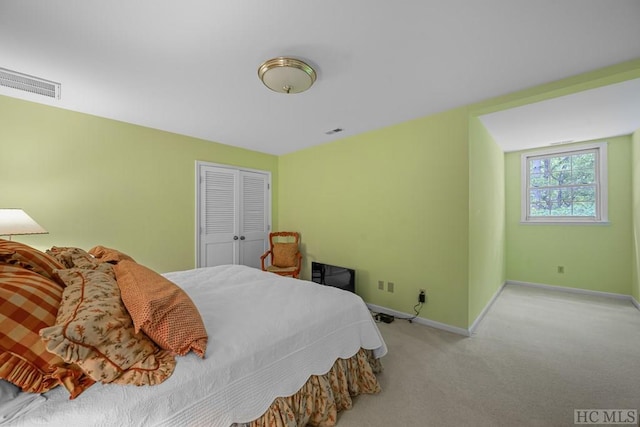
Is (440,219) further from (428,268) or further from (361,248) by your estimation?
(361,248)

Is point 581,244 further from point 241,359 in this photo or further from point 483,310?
point 241,359

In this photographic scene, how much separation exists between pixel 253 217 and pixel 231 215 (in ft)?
1.30

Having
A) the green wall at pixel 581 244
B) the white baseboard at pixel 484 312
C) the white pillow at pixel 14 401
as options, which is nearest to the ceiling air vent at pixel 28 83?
the white pillow at pixel 14 401

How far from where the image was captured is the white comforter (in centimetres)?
85

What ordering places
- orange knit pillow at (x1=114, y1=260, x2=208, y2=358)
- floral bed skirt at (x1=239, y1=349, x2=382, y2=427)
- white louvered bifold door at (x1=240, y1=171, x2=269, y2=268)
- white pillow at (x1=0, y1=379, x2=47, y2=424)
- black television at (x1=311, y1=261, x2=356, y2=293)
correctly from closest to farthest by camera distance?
white pillow at (x1=0, y1=379, x2=47, y2=424), orange knit pillow at (x1=114, y1=260, x2=208, y2=358), floral bed skirt at (x1=239, y1=349, x2=382, y2=427), black television at (x1=311, y1=261, x2=356, y2=293), white louvered bifold door at (x1=240, y1=171, x2=269, y2=268)

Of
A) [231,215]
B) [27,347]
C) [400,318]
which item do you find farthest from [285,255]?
[27,347]

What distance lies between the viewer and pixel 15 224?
203 centimetres

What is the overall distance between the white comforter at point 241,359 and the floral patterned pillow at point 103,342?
5cm

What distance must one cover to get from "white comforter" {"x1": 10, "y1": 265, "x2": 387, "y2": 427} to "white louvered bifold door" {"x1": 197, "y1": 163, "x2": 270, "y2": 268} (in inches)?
65.9

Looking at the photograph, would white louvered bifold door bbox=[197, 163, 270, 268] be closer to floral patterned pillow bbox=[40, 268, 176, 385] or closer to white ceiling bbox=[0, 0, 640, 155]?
white ceiling bbox=[0, 0, 640, 155]

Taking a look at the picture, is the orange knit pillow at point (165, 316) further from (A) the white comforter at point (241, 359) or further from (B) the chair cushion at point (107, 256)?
(B) the chair cushion at point (107, 256)

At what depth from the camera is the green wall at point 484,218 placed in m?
2.72

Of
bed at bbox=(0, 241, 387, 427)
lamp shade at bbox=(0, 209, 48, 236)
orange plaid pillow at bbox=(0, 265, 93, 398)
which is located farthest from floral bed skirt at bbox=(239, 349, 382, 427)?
lamp shade at bbox=(0, 209, 48, 236)

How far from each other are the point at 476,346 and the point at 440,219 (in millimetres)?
1279
